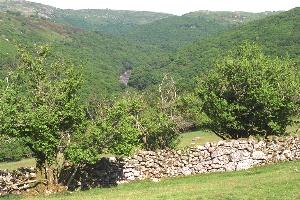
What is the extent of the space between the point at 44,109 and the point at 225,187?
14.8 m

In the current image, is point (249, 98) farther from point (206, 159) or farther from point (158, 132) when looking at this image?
point (158, 132)

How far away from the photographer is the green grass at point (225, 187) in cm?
2473

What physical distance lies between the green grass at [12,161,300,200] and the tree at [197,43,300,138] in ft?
21.0

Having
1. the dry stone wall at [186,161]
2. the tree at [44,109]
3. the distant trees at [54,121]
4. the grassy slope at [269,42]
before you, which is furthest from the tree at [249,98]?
the grassy slope at [269,42]

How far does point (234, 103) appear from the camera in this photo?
139 feet

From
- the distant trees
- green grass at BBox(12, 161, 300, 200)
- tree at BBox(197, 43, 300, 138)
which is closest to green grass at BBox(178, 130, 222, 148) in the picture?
tree at BBox(197, 43, 300, 138)

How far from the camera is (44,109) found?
112 feet

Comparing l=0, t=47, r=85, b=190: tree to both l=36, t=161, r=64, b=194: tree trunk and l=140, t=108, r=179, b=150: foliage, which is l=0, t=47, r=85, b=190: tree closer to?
l=36, t=161, r=64, b=194: tree trunk

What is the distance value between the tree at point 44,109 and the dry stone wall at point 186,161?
3.16m

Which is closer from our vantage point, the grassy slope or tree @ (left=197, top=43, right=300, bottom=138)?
tree @ (left=197, top=43, right=300, bottom=138)

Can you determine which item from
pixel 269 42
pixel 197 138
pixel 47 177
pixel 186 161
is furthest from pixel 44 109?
pixel 269 42

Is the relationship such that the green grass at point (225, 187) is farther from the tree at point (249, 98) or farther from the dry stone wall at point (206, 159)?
the tree at point (249, 98)

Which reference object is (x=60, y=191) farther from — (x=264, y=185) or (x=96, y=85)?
(x=96, y=85)

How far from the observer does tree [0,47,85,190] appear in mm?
33688
